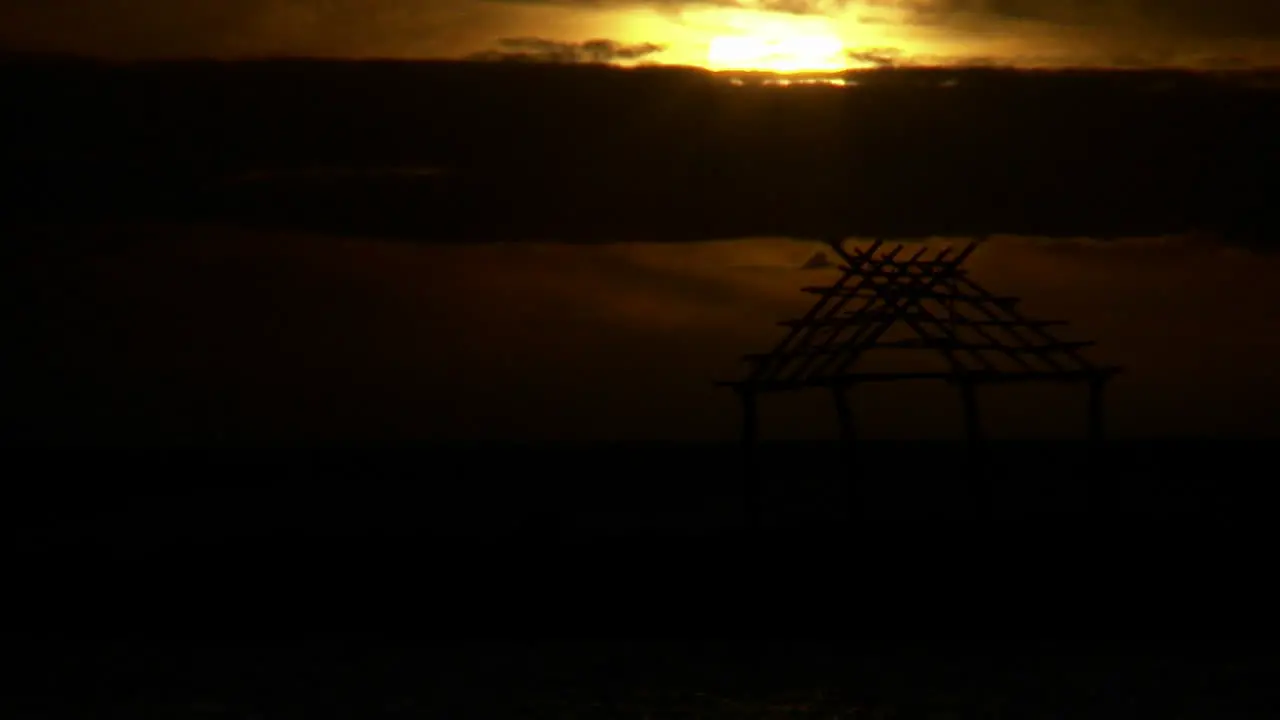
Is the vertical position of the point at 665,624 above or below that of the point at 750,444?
below

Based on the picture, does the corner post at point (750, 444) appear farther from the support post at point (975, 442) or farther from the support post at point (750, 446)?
the support post at point (975, 442)

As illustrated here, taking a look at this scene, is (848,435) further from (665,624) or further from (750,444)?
(665,624)

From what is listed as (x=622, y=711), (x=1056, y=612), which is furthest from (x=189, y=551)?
(x=1056, y=612)

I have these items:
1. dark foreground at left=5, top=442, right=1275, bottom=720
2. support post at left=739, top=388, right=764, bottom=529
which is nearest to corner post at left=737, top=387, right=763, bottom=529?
support post at left=739, top=388, right=764, bottom=529

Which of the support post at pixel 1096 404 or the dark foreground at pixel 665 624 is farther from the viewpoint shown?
the support post at pixel 1096 404

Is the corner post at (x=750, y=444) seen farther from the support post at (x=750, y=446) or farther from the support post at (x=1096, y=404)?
the support post at (x=1096, y=404)

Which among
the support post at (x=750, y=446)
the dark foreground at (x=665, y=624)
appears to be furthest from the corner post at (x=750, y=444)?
the dark foreground at (x=665, y=624)

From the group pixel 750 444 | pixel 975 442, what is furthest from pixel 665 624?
pixel 975 442

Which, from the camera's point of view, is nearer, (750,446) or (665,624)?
(665,624)

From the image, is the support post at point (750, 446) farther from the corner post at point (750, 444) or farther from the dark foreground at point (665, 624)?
the dark foreground at point (665, 624)

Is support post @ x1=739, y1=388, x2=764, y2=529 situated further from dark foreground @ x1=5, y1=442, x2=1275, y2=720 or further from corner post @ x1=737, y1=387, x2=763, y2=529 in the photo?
dark foreground @ x1=5, y1=442, x2=1275, y2=720

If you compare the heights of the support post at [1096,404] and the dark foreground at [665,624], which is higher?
the support post at [1096,404]

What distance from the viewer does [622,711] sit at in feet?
57.7

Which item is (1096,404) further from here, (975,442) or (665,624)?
(665,624)
